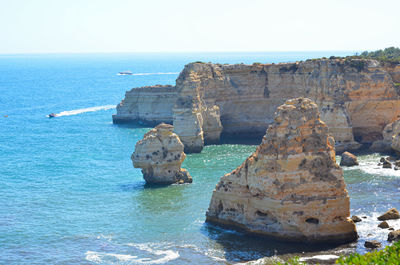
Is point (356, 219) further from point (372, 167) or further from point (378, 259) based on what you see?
point (372, 167)

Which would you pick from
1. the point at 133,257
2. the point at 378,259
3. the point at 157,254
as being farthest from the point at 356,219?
the point at 378,259

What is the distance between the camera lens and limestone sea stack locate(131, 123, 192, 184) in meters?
50.1

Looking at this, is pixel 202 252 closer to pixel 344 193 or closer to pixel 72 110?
pixel 344 193

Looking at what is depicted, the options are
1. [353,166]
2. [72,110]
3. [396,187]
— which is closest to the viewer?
[396,187]

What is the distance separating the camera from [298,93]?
232ft

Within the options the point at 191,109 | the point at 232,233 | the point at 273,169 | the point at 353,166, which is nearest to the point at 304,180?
the point at 273,169

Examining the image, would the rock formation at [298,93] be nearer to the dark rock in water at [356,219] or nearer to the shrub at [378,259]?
the dark rock in water at [356,219]

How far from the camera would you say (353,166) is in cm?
5494

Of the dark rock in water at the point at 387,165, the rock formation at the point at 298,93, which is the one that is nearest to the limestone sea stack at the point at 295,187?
the dark rock in water at the point at 387,165

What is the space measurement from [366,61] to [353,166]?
14.8 meters

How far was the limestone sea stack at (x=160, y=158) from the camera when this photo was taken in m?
50.1

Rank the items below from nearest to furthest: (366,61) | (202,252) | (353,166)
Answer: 1. (202,252)
2. (353,166)
3. (366,61)

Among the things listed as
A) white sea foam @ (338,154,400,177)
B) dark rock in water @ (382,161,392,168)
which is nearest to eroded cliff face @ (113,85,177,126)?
white sea foam @ (338,154,400,177)

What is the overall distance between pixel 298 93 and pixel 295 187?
122 ft
